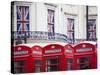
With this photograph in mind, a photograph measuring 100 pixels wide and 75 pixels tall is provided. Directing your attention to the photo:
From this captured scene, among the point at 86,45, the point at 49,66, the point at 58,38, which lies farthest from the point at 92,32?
the point at 49,66

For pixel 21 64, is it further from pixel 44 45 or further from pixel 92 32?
pixel 92 32

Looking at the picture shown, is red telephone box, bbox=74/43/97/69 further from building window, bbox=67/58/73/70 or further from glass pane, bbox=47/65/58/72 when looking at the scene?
glass pane, bbox=47/65/58/72

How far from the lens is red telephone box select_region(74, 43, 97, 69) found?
317cm

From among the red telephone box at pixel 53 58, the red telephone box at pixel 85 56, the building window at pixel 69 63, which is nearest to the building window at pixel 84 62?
the red telephone box at pixel 85 56

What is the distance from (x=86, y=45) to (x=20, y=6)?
916 mm

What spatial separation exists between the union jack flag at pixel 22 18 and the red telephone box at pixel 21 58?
0.20m

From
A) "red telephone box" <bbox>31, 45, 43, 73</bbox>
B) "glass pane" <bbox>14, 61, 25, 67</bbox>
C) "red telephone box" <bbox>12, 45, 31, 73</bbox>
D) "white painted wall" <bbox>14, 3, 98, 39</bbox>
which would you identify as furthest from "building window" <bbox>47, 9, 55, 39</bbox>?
"glass pane" <bbox>14, 61, 25, 67</bbox>

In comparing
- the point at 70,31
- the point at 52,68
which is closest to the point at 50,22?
the point at 70,31

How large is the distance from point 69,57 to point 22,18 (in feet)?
2.31

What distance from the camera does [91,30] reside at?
324cm

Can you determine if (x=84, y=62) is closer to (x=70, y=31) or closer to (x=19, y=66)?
(x=70, y=31)

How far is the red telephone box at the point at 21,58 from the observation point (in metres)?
2.86

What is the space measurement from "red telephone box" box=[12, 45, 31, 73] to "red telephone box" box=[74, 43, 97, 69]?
1.92 feet

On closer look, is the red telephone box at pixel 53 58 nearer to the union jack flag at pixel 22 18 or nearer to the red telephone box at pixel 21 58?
the red telephone box at pixel 21 58
